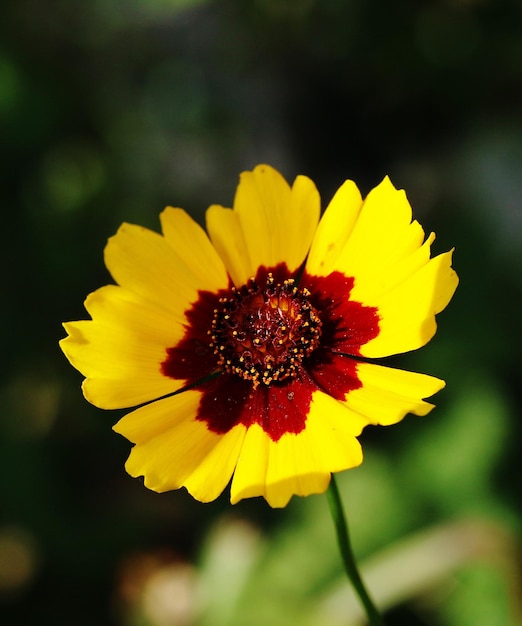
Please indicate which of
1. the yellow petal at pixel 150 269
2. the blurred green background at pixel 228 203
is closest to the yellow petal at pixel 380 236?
the yellow petal at pixel 150 269

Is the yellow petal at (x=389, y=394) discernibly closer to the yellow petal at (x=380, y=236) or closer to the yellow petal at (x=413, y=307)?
the yellow petal at (x=413, y=307)

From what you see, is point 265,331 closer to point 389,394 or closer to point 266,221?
point 266,221

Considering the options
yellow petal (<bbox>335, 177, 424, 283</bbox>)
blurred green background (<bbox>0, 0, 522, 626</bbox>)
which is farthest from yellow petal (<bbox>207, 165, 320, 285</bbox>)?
blurred green background (<bbox>0, 0, 522, 626</bbox>)

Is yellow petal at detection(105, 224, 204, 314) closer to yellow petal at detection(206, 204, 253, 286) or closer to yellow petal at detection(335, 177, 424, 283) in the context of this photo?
yellow petal at detection(206, 204, 253, 286)

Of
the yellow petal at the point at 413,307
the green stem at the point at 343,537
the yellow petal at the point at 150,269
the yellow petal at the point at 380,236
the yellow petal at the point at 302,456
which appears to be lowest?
the green stem at the point at 343,537

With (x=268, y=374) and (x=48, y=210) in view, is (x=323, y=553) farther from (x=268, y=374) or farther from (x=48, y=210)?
(x=48, y=210)

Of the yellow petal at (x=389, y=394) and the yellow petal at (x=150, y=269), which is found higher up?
the yellow petal at (x=150, y=269)

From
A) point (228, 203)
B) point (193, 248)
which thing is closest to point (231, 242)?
point (193, 248)
